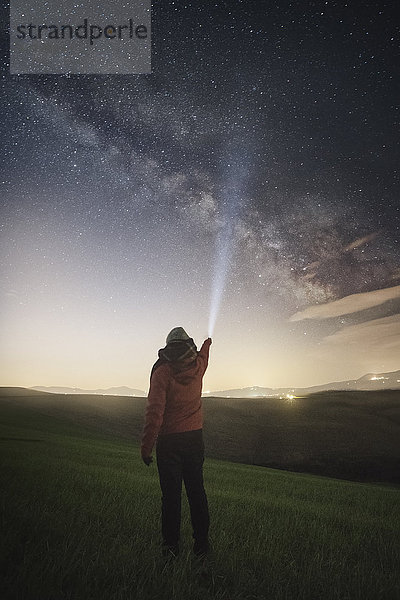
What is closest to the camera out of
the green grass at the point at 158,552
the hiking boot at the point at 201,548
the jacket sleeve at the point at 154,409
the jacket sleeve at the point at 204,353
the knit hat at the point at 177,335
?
the green grass at the point at 158,552

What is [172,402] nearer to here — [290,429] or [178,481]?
[178,481]

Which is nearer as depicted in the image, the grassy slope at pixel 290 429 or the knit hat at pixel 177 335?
the knit hat at pixel 177 335

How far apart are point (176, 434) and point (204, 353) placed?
47.9 inches

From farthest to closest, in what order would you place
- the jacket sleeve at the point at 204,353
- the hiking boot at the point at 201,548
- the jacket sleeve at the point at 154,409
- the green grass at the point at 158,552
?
the jacket sleeve at the point at 204,353, the jacket sleeve at the point at 154,409, the hiking boot at the point at 201,548, the green grass at the point at 158,552

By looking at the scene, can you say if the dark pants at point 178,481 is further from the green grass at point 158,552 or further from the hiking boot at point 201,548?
the green grass at point 158,552

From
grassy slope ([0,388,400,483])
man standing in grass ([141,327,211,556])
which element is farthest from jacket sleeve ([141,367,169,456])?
grassy slope ([0,388,400,483])

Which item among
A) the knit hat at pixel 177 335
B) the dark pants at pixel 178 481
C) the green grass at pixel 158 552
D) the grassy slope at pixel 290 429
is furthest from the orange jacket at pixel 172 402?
the grassy slope at pixel 290 429

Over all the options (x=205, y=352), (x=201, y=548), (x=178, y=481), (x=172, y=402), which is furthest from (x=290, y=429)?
(x=172, y=402)

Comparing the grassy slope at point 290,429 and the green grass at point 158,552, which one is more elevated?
the green grass at point 158,552

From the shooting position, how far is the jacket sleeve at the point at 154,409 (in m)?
4.34

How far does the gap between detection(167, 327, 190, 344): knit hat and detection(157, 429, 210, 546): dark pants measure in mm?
1213

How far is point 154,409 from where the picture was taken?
173 inches

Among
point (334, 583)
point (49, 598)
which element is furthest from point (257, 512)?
point (49, 598)

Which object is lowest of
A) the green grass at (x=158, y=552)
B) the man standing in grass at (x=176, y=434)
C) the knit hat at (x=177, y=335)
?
the green grass at (x=158, y=552)
